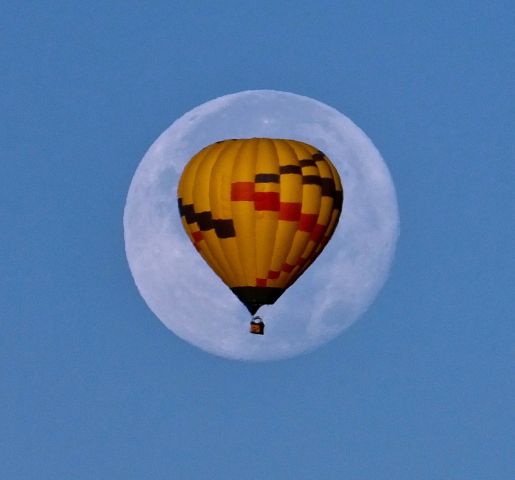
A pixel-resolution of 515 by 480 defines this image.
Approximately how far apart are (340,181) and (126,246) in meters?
8.10

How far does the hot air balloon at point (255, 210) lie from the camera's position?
12825 cm

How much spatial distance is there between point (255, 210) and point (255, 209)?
29 millimetres

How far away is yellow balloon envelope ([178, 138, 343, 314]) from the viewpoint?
421ft

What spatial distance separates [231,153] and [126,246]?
762 centimetres

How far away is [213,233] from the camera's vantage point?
422 ft

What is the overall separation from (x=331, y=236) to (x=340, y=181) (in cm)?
163

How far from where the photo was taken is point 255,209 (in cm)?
12825

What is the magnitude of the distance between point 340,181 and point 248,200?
139 inches

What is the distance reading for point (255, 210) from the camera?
128250 millimetres

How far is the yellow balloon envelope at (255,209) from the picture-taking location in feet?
421

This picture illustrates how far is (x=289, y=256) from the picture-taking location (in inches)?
5074

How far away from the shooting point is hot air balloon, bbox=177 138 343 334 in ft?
421

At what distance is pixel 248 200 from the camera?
128125mm

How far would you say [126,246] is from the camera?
135 m
